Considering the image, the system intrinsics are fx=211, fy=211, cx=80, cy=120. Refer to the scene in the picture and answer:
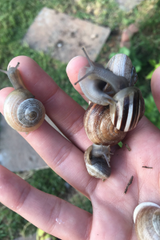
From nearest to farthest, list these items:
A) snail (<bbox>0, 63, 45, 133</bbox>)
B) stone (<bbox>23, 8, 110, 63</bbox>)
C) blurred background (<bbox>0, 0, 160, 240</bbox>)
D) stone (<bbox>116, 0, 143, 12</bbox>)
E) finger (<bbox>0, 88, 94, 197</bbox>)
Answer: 1. snail (<bbox>0, 63, 45, 133</bbox>)
2. finger (<bbox>0, 88, 94, 197</bbox>)
3. blurred background (<bbox>0, 0, 160, 240</bbox>)
4. stone (<bbox>23, 8, 110, 63</bbox>)
5. stone (<bbox>116, 0, 143, 12</bbox>)

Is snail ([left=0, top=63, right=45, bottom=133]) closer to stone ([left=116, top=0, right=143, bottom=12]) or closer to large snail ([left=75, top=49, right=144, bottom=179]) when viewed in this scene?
large snail ([left=75, top=49, right=144, bottom=179])

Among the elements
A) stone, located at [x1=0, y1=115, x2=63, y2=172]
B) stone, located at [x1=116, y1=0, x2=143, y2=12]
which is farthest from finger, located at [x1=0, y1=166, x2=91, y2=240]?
stone, located at [x1=116, y1=0, x2=143, y2=12]

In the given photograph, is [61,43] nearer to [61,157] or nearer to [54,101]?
A: [54,101]

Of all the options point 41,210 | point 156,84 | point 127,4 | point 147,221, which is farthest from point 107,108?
point 127,4

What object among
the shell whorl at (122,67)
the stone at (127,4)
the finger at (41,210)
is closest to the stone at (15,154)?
→ the finger at (41,210)

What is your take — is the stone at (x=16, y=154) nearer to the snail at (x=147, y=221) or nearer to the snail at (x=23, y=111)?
the snail at (x=23, y=111)

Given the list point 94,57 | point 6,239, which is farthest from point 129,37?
point 6,239
